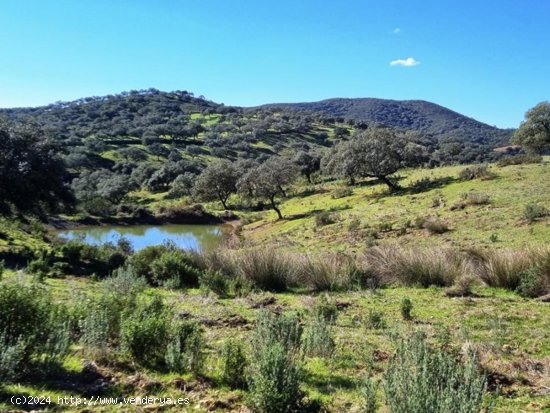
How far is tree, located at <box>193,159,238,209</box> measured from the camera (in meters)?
60.5

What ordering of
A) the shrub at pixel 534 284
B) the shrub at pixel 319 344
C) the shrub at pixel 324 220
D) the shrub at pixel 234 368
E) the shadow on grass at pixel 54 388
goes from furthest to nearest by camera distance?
the shrub at pixel 324 220 < the shrub at pixel 534 284 < the shrub at pixel 319 344 < the shrub at pixel 234 368 < the shadow on grass at pixel 54 388

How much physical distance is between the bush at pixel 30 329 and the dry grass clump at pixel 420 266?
925cm

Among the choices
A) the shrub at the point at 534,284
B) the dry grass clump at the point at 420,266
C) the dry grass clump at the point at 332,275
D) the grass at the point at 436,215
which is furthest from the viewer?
the grass at the point at 436,215

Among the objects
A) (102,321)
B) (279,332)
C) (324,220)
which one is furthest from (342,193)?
(102,321)

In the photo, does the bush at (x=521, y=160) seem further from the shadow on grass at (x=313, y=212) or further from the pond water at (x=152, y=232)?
the pond water at (x=152, y=232)

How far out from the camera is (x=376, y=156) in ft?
145

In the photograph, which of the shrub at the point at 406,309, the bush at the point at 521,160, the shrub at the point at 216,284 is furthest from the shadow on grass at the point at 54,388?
the bush at the point at 521,160

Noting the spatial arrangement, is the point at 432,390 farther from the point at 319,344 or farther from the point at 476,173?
the point at 476,173

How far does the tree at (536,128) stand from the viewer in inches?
1724

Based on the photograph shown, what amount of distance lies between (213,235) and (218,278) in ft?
114

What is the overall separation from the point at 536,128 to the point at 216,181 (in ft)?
119

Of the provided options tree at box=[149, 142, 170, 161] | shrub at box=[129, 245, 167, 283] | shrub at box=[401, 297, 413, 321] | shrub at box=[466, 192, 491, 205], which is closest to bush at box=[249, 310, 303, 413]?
shrub at box=[401, 297, 413, 321]

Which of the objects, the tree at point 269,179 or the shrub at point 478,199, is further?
the tree at point 269,179

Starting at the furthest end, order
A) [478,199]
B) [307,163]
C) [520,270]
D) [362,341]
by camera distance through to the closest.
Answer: [307,163] < [478,199] < [520,270] < [362,341]
